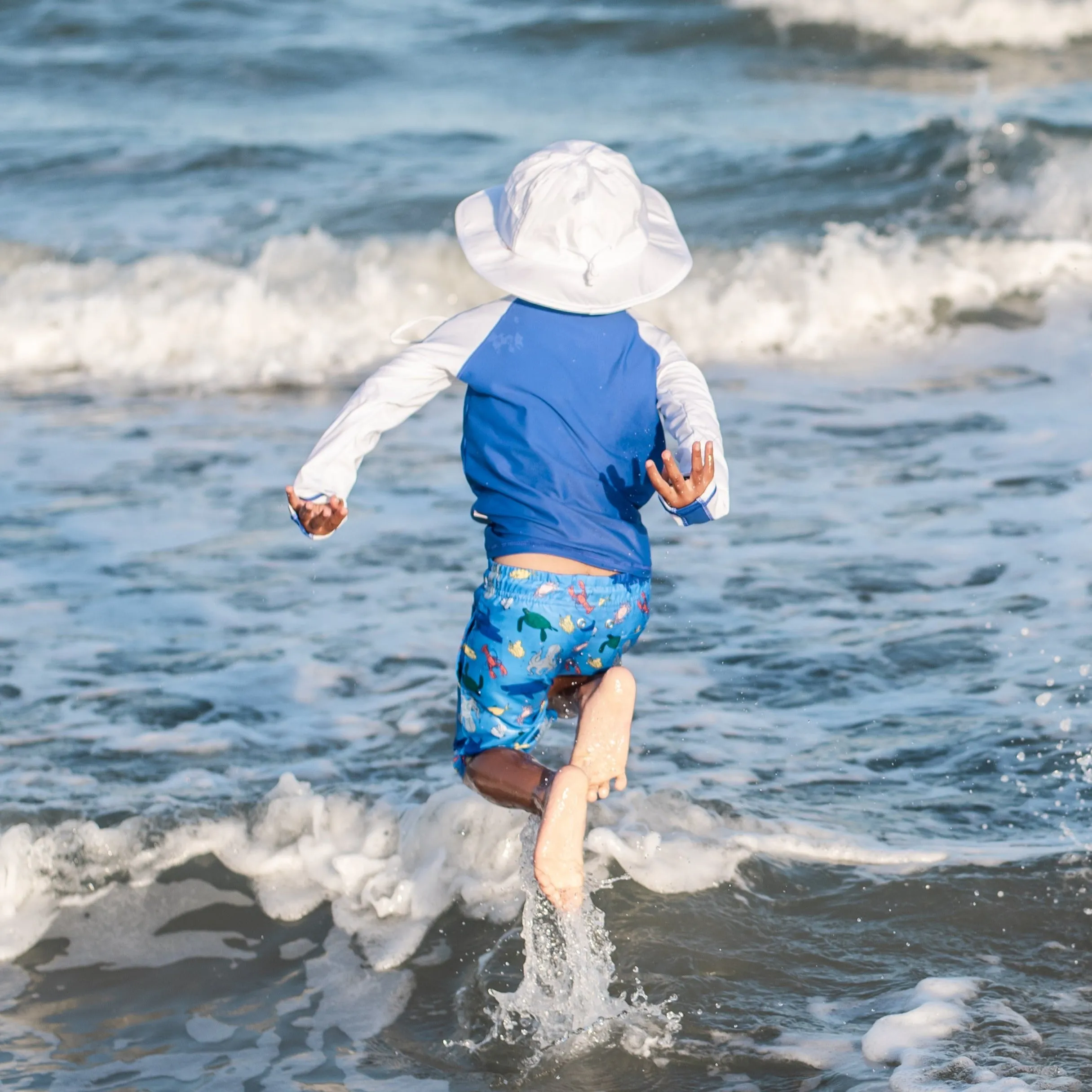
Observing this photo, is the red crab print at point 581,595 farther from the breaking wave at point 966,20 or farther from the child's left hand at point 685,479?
the breaking wave at point 966,20

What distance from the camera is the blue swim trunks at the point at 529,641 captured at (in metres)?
3.44

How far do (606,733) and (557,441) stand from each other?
633mm

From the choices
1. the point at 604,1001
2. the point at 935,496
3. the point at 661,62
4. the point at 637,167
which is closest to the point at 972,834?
the point at 604,1001

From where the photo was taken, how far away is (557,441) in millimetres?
3367

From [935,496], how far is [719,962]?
358 cm

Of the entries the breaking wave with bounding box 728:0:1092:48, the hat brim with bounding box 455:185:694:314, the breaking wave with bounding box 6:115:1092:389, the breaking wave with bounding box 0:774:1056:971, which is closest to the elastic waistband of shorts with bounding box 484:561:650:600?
the hat brim with bounding box 455:185:694:314

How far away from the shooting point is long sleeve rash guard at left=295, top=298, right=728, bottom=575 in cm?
334

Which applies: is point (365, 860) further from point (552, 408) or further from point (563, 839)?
point (552, 408)

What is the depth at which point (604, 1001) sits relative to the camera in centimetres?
357

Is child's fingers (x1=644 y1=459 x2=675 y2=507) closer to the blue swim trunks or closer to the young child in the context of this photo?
the young child

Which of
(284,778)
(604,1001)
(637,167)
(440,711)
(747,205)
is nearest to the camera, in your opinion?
(604,1001)

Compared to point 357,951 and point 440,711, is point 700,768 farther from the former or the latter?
point 357,951

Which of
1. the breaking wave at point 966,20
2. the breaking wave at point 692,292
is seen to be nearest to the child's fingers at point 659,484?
the breaking wave at point 692,292

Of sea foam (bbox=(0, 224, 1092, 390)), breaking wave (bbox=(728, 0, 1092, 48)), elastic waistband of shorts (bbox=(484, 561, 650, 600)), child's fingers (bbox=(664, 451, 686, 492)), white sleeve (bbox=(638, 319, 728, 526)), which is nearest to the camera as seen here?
child's fingers (bbox=(664, 451, 686, 492))
